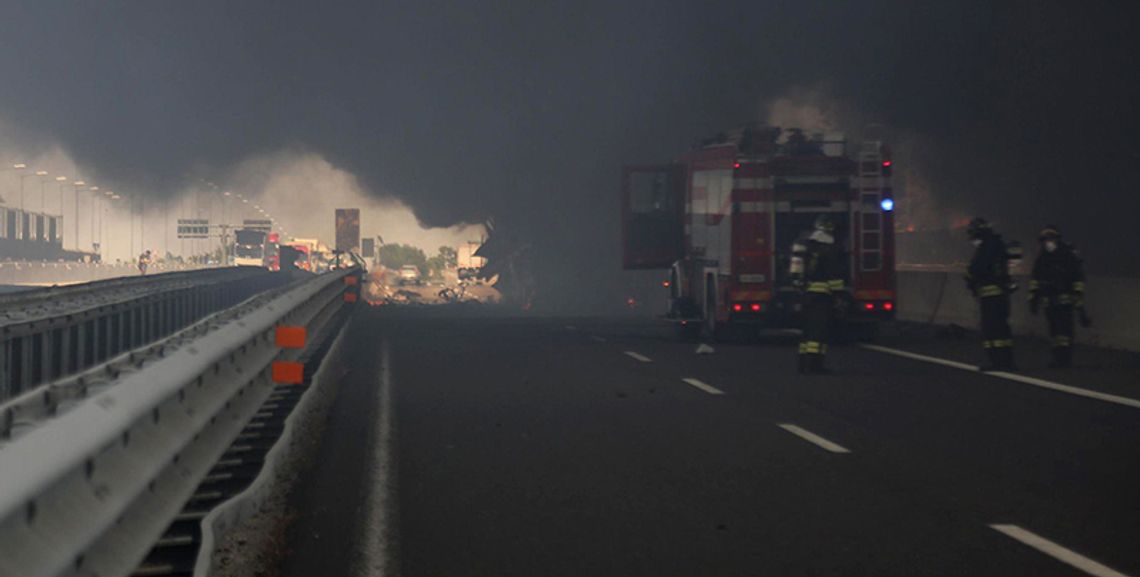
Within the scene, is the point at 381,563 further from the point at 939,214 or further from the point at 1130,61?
the point at 939,214

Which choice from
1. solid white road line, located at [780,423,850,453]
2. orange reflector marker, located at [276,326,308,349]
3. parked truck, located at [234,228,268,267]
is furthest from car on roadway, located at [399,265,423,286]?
orange reflector marker, located at [276,326,308,349]

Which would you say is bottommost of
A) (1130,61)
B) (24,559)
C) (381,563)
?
(381,563)

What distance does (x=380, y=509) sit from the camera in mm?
9648

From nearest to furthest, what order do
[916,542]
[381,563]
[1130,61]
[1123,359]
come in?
[381,563]
[916,542]
[1123,359]
[1130,61]

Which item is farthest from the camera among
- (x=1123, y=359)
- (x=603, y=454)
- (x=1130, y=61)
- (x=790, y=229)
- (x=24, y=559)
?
(x=1130, y=61)

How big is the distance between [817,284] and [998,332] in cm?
227

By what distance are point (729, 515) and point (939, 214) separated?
65431 mm

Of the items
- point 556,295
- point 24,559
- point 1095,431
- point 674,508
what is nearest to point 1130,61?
point 556,295

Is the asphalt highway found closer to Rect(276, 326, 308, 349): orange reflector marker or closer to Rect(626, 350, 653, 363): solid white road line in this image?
Rect(276, 326, 308, 349): orange reflector marker

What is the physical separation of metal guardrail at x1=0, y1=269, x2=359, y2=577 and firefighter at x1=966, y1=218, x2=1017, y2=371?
12999 millimetres

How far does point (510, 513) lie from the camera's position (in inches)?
376

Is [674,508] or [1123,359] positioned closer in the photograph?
[674,508]

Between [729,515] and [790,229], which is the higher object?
[790,229]

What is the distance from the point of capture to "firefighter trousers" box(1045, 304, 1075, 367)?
20531 millimetres
